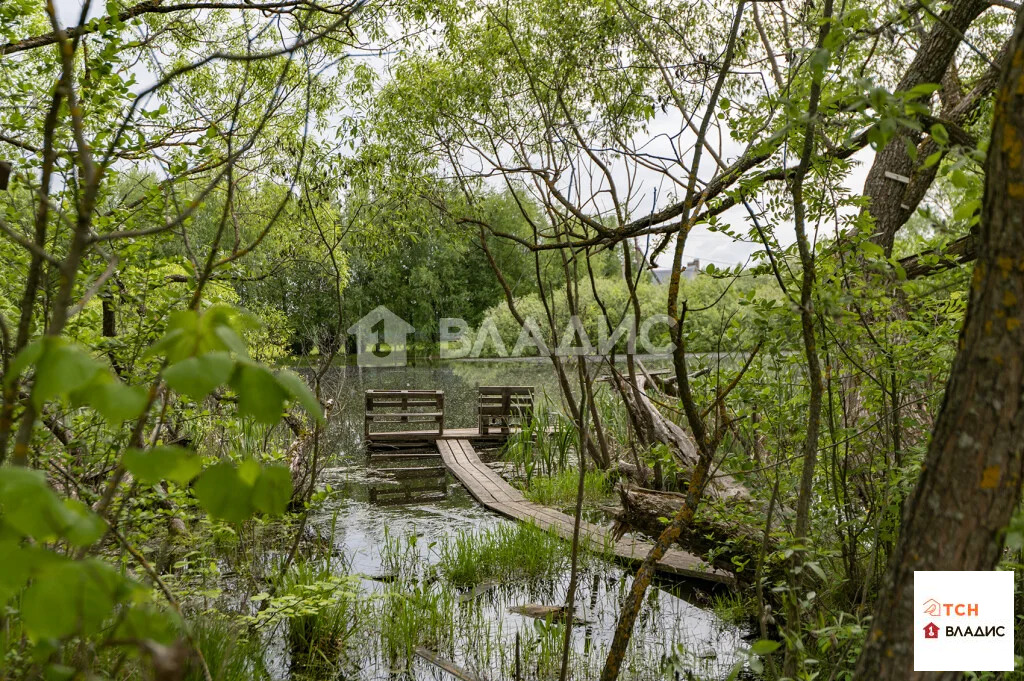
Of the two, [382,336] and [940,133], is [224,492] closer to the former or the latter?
[940,133]

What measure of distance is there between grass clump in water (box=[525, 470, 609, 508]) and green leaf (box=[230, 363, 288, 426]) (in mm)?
6634

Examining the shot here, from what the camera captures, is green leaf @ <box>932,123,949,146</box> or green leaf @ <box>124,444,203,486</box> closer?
green leaf @ <box>124,444,203,486</box>

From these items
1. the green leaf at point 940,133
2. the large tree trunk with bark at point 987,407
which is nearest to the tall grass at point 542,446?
the green leaf at point 940,133

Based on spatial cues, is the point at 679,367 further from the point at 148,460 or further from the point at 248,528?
the point at 248,528

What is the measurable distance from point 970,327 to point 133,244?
291cm

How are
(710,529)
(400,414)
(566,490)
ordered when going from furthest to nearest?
1. (400,414)
2. (566,490)
3. (710,529)

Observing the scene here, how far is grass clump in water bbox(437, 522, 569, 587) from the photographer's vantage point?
5.24 metres

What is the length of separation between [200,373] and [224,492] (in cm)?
15

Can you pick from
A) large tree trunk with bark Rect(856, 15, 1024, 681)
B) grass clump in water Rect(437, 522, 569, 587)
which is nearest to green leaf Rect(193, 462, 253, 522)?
large tree trunk with bark Rect(856, 15, 1024, 681)

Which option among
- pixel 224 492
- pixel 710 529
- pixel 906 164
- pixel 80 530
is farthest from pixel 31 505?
pixel 906 164

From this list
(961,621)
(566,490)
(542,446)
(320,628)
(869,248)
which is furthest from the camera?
(542,446)

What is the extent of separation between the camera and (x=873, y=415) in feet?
10.6

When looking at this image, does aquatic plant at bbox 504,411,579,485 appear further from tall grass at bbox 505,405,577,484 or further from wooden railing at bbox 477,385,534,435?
wooden railing at bbox 477,385,534,435

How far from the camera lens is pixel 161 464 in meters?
0.80
